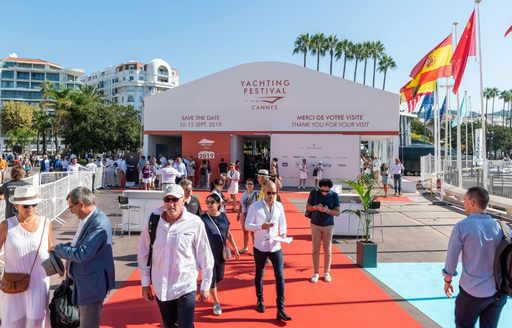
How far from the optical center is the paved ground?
7752 millimetres

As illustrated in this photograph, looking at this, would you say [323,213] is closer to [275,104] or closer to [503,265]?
[503,265]

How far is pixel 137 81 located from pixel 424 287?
3913 inches

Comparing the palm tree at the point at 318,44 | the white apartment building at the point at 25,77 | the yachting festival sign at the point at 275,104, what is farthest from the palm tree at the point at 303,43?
the white apartment building at the point at 25,77

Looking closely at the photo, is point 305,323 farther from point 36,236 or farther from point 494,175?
point 494,175

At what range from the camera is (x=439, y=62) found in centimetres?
1620

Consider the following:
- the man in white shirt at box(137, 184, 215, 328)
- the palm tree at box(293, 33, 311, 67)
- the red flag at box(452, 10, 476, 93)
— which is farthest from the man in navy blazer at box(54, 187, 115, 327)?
the palm tree at box(293, 33, 311, 67)

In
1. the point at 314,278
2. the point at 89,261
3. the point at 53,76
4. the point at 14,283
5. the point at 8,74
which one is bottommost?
the point at 314,278

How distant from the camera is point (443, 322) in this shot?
505 cm

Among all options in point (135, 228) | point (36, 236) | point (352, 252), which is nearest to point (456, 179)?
point (352, 252)

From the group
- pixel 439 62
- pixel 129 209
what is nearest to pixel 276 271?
pixel 129 209

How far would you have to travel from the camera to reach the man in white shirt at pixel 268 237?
4.94 m

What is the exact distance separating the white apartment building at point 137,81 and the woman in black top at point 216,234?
314 feet

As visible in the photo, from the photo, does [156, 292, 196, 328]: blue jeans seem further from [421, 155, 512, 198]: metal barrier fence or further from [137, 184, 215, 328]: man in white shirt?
[421, 155, 512, 198]: metal barrier fence

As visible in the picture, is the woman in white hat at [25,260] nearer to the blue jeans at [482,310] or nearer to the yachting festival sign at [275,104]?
the blue jeans at [482,310]
